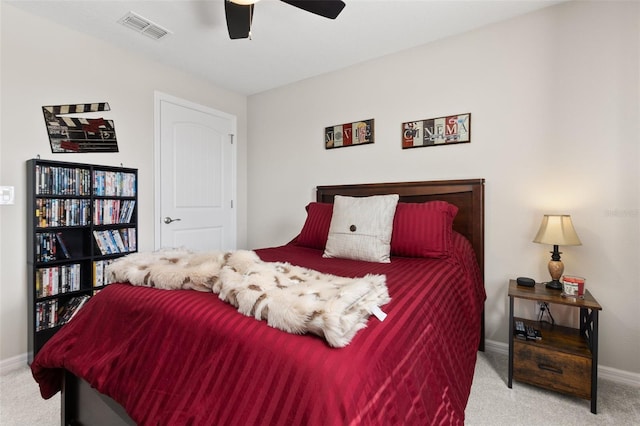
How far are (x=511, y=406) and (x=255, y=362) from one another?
1.59m

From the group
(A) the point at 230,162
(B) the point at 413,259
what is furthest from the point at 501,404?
(A) the point at 230,162

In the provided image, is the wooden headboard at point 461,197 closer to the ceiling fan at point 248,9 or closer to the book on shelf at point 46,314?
the ceiling fan at point 248,9

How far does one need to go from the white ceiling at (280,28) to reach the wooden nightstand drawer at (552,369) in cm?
226

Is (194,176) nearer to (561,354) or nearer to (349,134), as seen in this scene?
(349,134)

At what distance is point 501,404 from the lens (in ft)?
5.40

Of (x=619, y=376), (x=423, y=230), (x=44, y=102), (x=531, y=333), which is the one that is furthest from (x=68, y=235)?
(x=619, y=376)

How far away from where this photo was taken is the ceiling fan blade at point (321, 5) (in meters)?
1.71

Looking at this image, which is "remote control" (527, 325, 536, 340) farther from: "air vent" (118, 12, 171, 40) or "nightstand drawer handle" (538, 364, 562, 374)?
"air vent" (118, 12, 171, 40)

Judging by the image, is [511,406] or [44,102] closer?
[511,406]

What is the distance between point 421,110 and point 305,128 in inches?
49.3

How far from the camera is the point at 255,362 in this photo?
0.82 meters

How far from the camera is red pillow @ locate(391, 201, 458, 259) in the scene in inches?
76.7

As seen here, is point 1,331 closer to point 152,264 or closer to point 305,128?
point 152,264

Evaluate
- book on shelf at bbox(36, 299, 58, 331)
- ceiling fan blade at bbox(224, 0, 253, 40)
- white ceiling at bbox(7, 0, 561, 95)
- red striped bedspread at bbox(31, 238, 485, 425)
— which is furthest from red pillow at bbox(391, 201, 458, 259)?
book on shelf at bbox(36, 299, 58, 331)
